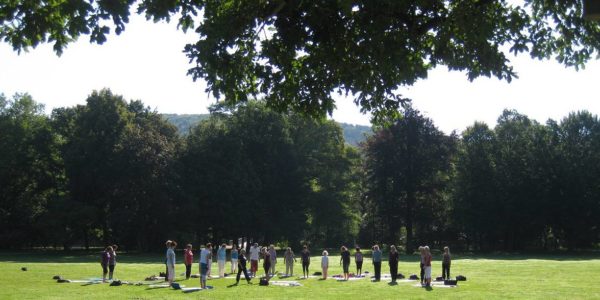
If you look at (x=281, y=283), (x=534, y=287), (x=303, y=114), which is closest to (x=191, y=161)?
(x=281, y=283)

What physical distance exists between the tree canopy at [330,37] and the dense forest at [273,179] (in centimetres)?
5174

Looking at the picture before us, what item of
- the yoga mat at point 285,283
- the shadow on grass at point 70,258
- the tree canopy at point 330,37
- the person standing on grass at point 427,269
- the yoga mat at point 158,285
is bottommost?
the shadow on grass at point 70,258

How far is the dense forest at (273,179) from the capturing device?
6169 cm

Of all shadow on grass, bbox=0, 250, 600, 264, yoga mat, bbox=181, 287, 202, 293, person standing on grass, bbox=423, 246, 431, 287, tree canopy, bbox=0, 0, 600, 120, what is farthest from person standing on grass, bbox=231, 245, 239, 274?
tree canopy, bbox=0, 0, 600, 120

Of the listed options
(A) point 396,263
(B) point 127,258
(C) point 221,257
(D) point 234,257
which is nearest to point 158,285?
(C) point 221,257

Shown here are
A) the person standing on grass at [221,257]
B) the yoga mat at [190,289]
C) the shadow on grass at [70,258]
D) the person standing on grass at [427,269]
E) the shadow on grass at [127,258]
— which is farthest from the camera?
the shadow on grass at [127,258]

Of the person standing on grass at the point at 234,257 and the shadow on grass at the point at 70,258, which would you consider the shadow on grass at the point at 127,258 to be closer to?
the shadow on grass at the point at 70,258

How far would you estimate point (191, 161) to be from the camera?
209 feet

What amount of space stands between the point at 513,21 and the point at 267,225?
2234 inches

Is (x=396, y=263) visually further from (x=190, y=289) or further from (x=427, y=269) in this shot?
(x=190, y=289)

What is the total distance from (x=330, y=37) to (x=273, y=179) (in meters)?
57.9

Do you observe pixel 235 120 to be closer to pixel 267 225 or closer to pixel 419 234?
pixel 267 225

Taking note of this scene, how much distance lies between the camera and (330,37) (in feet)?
30.6

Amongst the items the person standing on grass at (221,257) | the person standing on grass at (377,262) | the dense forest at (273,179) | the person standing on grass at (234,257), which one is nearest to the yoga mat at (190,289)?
the person standing on grass at (221,257)
